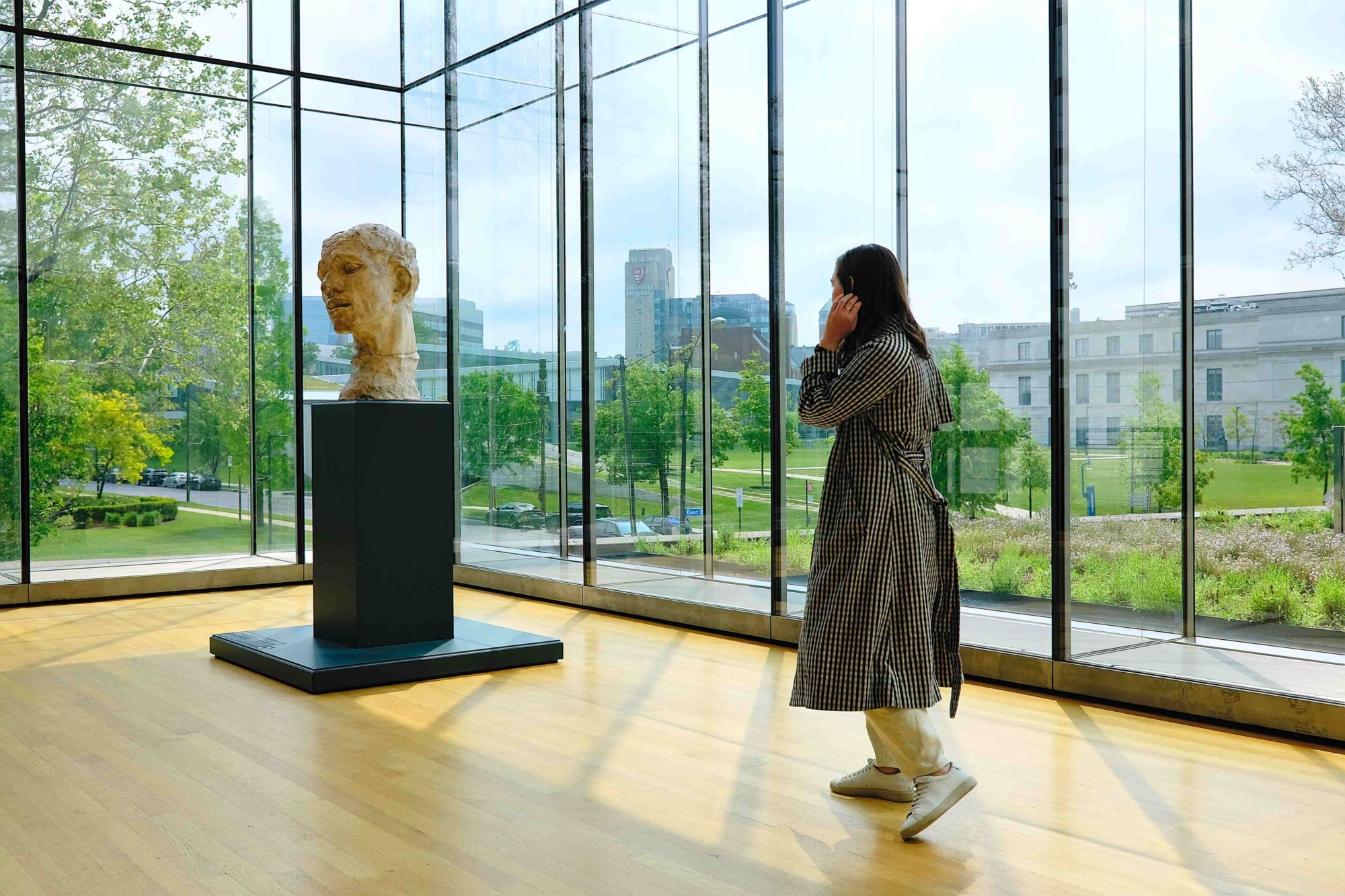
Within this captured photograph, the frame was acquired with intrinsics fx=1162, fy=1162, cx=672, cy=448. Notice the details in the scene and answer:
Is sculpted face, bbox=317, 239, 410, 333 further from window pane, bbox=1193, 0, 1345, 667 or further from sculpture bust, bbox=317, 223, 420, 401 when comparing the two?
window pane, bbox=1193, 0, 1345, 667

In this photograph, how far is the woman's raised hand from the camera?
10.9 feet

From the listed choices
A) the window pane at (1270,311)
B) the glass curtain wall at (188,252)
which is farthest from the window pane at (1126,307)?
the glass curtain wall at (188,252)

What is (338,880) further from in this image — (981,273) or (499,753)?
(981,273)

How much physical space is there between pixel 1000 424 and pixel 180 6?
7.16 m

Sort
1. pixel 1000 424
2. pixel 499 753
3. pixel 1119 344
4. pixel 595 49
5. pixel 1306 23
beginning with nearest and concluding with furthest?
1. pixel 499 753
2. pixel 1306 23
3. pixel 1119 344
4. pixel 1000 424
5. pixel 595 49

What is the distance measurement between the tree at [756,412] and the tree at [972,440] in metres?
1.03

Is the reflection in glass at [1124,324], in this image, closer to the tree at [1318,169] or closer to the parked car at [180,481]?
the tree at [1318,169]

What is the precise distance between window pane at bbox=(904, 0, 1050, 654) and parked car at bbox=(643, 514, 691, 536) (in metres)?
1.94

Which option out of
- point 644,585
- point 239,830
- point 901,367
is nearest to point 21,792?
point 239,830

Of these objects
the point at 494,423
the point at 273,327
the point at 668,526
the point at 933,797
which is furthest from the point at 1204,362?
the point at 273,327

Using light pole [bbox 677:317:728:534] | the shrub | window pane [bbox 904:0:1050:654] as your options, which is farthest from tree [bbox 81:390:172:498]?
the shrub

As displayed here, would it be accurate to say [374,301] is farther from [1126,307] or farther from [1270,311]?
[1270,311]

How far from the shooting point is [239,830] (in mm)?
3275

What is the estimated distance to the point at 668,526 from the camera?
7281 mm
